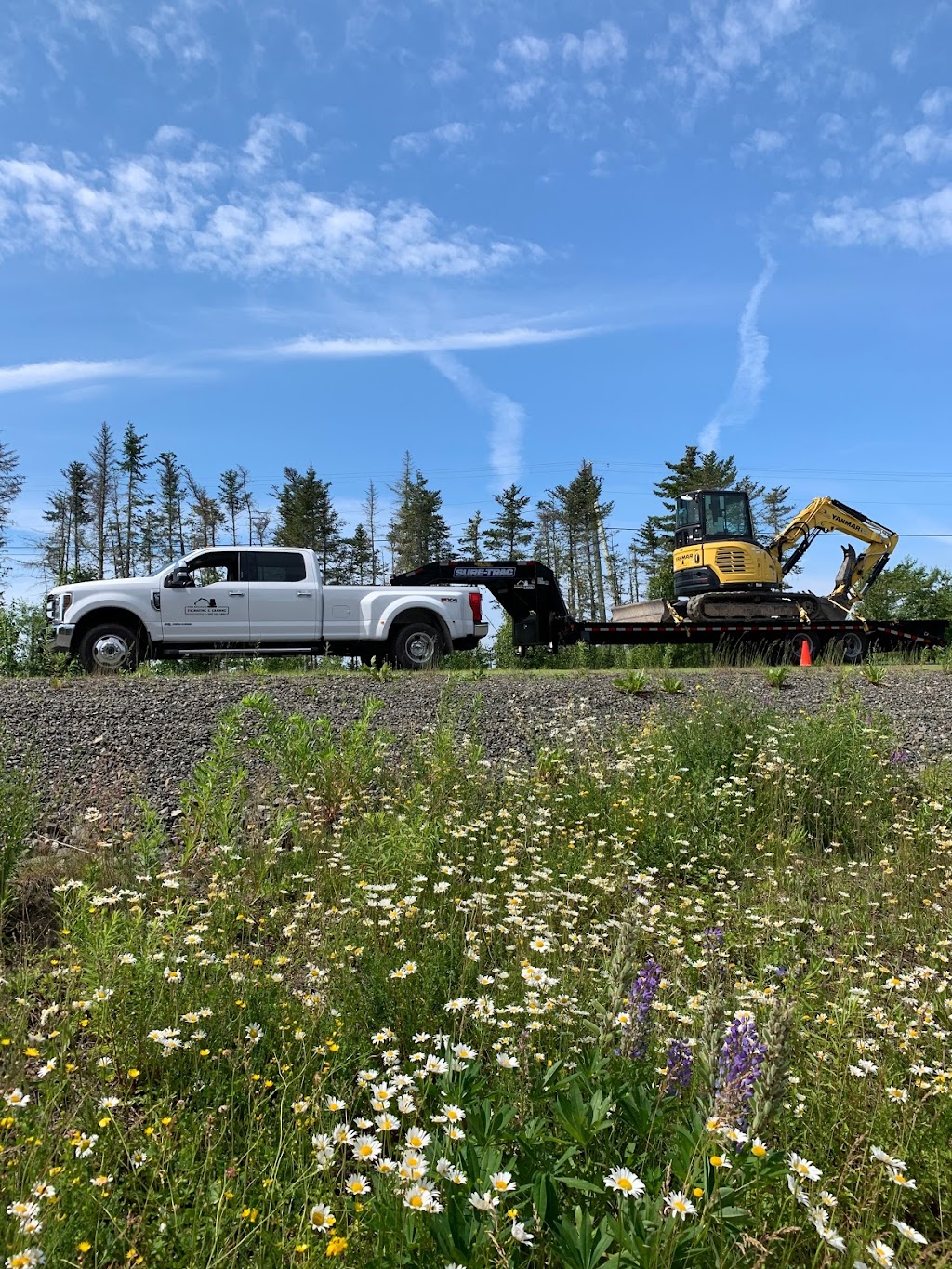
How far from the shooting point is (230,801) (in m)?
4.43

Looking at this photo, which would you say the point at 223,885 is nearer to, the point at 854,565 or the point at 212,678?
the point at 212,678

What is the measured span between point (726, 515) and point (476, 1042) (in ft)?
65.1

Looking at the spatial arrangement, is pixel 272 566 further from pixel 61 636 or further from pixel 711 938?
pixel 711 938

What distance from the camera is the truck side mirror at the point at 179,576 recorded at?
12.9 m

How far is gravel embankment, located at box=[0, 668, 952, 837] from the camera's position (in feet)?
20.5

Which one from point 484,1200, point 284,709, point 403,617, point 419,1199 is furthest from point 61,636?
point 484,1200

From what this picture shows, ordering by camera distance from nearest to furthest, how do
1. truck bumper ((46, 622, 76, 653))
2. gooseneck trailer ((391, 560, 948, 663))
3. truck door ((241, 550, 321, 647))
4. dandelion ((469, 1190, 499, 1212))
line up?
1. dandelion ((469, 1190, 499, 1212))
2. truck bumper ((46, 622, 76, 653))
3. truck door ((241, 550, 321, 647))
4. gooseneck trailer ((391, 560, 948, 663))

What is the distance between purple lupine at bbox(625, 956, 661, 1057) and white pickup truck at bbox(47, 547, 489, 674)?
1103 cm

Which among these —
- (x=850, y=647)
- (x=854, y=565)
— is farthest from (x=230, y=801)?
(x=854, y=565)

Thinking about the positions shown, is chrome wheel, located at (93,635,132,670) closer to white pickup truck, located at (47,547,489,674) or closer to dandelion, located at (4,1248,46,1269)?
white pickup truck, located at (47,547,489,674)

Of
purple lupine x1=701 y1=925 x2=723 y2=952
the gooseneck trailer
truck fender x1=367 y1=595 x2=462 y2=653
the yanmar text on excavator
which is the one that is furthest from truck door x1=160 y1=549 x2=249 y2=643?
purple lupine x1=701 y1=925 x2=723 y2=952

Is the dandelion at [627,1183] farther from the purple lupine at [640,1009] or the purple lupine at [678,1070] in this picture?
the purple lupine at [678,1070]

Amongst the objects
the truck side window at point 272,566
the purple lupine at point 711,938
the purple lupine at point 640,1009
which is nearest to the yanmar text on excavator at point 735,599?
the truck side window at point 272,566

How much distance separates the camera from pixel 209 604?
13086 mm
